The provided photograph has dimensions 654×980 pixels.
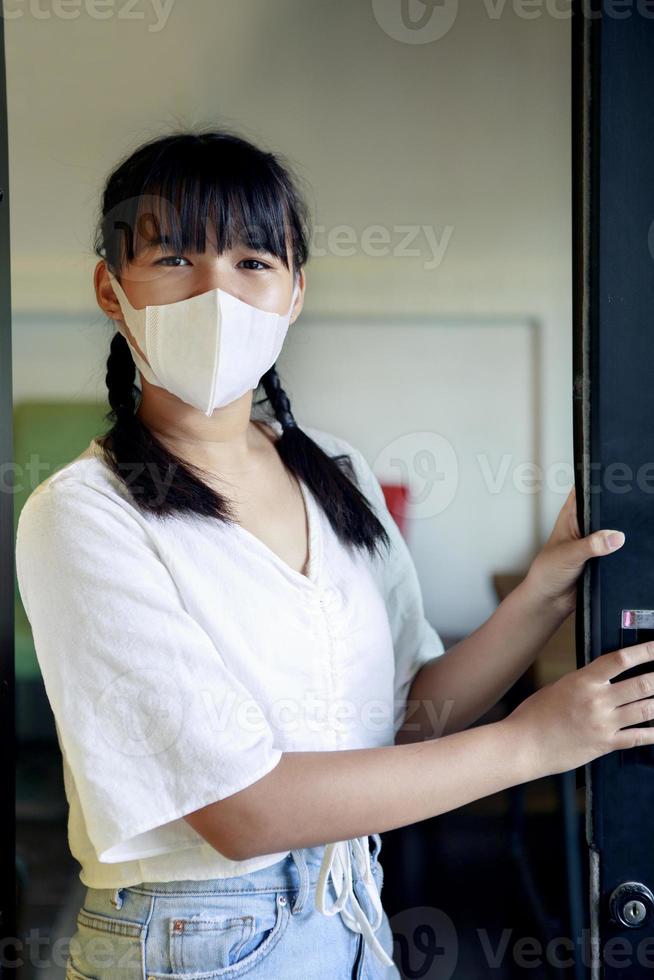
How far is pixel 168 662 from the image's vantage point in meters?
0.87

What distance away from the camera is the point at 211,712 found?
0.86 metres

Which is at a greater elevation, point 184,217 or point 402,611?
point 184,217

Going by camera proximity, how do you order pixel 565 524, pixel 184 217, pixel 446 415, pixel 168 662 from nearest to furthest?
pixel 168 662, pixel 184 217, pixel 565 524, pixel 446 415

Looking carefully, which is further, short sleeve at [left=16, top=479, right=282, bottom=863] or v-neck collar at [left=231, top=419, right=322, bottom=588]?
v-neck collar at [left=231, top=419, right=322, bottom=588]

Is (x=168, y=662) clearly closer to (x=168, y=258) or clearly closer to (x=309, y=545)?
(x=309, y=545)

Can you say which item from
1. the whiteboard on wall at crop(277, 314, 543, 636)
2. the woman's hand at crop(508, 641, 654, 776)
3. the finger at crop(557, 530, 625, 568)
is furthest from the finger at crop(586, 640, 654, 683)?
the whiteboard on wall at crop(277, 314, 543, 636)

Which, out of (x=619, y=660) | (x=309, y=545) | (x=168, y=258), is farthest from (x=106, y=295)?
(x=619, y=660)

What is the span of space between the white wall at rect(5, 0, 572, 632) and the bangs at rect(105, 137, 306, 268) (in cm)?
16

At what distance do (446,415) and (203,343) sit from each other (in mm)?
361

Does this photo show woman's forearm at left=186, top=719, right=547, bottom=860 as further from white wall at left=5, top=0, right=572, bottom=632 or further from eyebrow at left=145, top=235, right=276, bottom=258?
eyebrow at left=145, top=235, right=276, bottom=258

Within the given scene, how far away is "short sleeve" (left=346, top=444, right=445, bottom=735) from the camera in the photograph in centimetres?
119

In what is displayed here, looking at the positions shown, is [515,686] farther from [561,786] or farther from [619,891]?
[619,891]

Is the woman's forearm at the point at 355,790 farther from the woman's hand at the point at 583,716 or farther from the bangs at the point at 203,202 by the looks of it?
the bangs at the point at 203,202

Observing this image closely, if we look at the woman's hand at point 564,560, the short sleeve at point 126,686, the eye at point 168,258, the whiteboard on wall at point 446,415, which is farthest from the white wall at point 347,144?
the short sleeve at point 126,686
